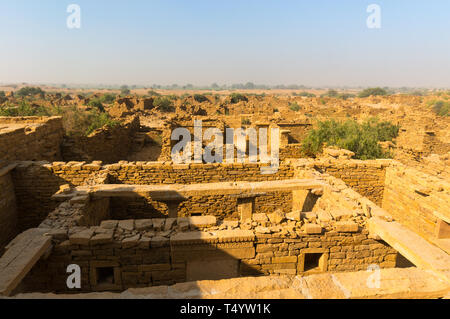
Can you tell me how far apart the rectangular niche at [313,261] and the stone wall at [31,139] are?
8352 mm

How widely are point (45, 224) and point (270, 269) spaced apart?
411cm

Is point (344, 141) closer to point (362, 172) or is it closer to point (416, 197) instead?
point (362, 172)

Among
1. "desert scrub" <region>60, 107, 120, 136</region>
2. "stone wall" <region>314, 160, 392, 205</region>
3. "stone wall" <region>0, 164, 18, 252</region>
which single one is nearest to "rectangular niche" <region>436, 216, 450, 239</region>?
"stone wall" <region>314, 160, 392, 205</region>

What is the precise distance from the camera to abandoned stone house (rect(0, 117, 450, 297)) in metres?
4.64

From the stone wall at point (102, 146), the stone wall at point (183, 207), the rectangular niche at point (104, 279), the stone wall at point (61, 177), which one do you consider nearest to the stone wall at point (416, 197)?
the stone wall at point (183, 207)

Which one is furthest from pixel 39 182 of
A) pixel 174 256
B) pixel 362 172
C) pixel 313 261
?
pixel 362 172

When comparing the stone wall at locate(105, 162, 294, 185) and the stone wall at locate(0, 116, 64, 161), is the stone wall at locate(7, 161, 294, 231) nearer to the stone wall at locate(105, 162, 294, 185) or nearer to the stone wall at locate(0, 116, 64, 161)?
the stone wall at locate(105, 162, 294, 185)

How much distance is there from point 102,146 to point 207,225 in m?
10.6

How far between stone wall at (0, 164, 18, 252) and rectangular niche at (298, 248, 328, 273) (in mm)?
7310

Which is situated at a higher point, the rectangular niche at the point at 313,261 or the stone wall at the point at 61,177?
the stone wall at the point at 61,177

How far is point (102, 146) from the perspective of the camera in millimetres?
13930

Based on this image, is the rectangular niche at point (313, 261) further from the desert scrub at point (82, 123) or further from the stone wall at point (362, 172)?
the desert scrub at point (82, 123)

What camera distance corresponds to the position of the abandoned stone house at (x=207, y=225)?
4641mm
